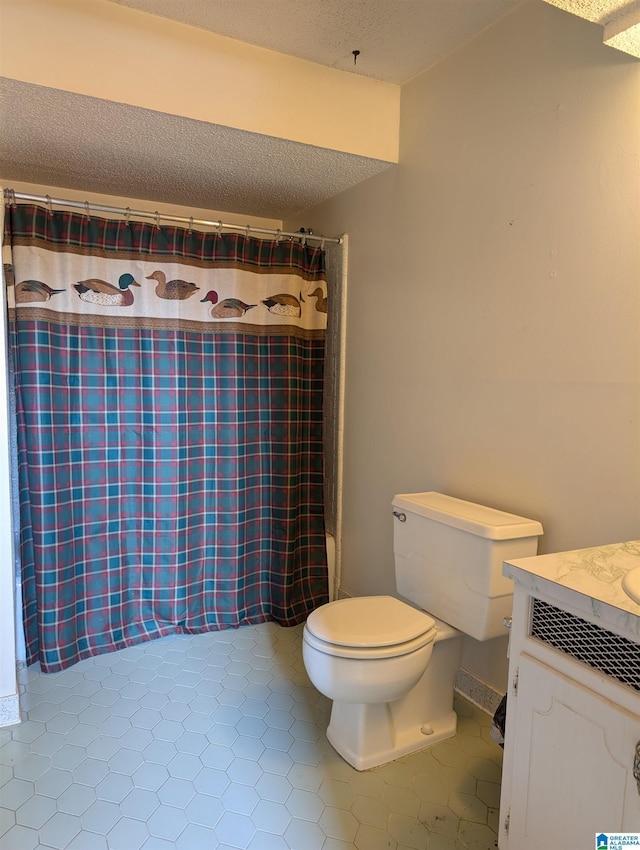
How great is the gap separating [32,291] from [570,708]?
6.92 ft

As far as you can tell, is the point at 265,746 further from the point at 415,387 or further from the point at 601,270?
the point at 601,270

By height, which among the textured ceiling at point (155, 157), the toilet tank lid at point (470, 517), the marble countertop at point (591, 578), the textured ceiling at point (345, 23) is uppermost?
the textured ceiling at point (345, 23)

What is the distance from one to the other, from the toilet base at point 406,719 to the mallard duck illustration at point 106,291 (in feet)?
5.53

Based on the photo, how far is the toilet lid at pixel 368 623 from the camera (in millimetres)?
1569

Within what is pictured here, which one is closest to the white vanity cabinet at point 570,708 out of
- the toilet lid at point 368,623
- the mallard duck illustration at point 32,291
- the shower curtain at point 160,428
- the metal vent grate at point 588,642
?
the metal vent grate at point 588,642

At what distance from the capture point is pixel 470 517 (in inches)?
65.6

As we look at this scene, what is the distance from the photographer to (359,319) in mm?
2561

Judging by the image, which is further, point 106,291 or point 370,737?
point 106,291

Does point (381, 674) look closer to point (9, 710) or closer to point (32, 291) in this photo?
point (9, 710)

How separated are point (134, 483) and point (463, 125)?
1.86 meters

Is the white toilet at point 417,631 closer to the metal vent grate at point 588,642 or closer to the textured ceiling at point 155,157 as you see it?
the metal vent grate at point 588,642

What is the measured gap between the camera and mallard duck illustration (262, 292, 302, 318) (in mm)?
2479

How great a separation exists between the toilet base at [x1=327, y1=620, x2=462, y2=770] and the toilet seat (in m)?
0.12

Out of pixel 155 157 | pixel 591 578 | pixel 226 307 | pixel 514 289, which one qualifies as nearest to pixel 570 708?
pixel 591 578
